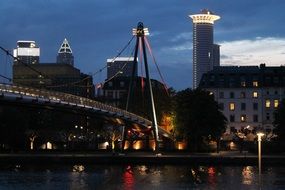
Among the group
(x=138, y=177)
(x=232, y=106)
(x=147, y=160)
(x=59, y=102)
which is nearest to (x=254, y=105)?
(x=232, y=106)

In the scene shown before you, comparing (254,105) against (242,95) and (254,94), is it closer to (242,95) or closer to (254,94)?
(254,94)

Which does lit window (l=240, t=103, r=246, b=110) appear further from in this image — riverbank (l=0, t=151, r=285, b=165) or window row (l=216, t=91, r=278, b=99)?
riverbank (l=0, t=151, r=285, b=165)

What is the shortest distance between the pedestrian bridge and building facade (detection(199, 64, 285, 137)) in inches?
1569

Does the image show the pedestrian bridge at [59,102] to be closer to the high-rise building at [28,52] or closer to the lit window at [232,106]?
the lit window at [232,106]

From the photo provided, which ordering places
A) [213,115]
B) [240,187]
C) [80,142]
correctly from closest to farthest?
[240,187] < [213,115] < [80,142]

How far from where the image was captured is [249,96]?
140 metres

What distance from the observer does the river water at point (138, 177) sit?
62188mm

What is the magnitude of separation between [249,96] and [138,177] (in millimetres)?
72193

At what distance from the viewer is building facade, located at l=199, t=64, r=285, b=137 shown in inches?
5482

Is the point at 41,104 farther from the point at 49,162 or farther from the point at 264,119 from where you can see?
the point at 264,119

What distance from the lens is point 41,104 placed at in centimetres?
7594

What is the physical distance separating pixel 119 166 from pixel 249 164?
14189 mm

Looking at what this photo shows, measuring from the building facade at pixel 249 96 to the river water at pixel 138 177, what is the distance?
57.3 m

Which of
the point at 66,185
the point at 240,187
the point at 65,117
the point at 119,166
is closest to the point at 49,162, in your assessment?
the point at 119,166
